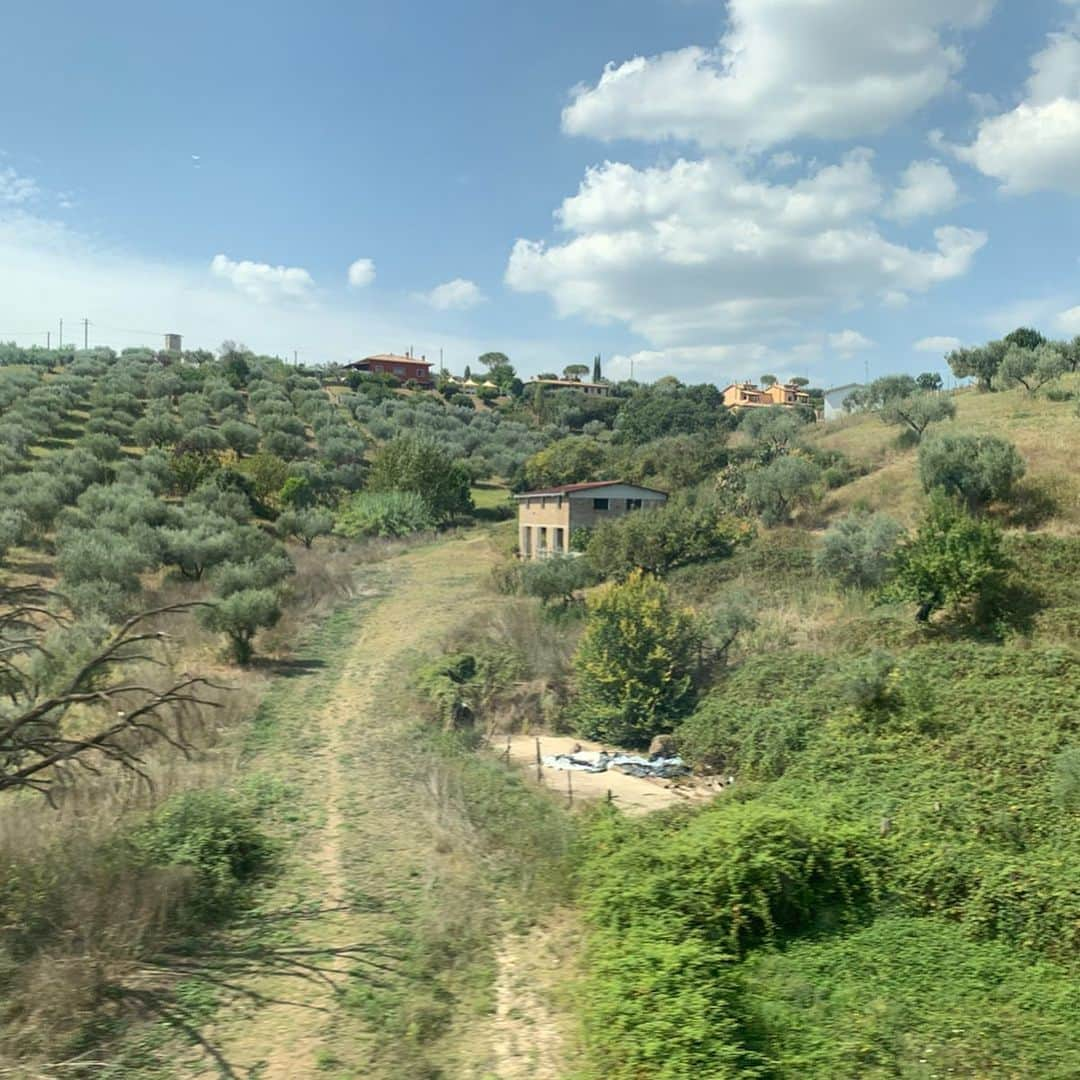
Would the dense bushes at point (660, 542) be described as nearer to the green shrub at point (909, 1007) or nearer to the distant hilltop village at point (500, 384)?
the green shrub at point (909, 1007)

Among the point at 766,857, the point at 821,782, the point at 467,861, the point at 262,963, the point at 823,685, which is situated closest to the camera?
the point at 262,963

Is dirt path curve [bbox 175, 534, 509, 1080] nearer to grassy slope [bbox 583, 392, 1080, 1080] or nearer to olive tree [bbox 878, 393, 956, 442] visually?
grassy slope [bbox 583, 392, 1080, 1080]

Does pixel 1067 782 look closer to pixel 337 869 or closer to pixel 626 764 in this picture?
pixel 626 764

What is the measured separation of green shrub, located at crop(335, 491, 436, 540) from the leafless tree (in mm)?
22111

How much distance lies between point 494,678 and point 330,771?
211 inches

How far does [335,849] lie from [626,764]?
238 inches

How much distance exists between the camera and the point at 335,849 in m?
10.1

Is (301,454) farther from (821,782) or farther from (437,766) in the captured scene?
(821,782)

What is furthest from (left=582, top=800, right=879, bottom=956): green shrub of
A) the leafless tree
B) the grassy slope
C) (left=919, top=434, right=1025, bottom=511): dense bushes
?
(left=919, top=434, right=1025, bottom=511): dense bushes

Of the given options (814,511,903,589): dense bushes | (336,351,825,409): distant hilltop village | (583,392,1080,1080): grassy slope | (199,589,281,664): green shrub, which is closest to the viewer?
(583,392,1080,1080): grassy slope

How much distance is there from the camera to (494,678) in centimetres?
1784

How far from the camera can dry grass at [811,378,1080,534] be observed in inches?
953

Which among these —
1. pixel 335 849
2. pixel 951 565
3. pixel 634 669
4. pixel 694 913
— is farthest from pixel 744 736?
pixel 335 849

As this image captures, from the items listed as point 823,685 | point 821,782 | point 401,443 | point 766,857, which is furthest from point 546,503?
point 766,857
